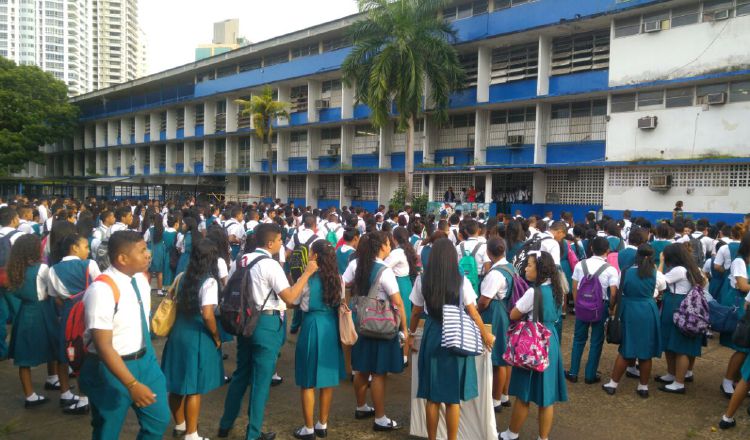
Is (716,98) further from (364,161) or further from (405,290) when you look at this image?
(364,161)

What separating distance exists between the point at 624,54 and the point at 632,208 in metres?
5.08

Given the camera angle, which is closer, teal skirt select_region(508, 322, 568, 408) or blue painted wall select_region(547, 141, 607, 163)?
teal skirt select_region(508, 322, 568, 408)

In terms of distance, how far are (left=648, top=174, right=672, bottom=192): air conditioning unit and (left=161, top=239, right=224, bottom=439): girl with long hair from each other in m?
16.6

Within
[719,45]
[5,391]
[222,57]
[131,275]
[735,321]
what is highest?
[222,57]

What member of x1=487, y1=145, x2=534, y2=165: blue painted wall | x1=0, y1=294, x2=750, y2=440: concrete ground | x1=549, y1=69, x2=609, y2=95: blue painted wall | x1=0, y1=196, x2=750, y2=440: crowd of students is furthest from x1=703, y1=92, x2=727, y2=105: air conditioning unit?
x1=0, y1=294, x2=750, y2=440: concrete ground

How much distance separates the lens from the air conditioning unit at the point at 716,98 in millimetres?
16156

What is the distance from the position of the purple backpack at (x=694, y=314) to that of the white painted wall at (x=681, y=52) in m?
13.4

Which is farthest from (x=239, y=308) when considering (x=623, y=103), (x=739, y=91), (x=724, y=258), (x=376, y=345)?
(x=623, y=103)

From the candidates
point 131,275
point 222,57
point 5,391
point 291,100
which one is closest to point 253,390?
point 131,275

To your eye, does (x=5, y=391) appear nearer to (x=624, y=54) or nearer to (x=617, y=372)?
(x=617, y=372)

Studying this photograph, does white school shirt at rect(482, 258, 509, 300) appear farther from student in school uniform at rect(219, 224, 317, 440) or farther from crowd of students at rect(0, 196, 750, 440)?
student in school uniform at rect(219, 224, 317, 440)

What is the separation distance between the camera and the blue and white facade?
54.0 ft

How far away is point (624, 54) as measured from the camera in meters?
18.1

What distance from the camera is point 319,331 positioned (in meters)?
4.55
